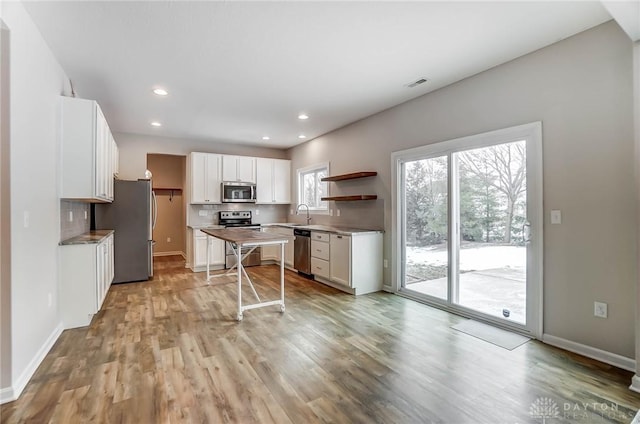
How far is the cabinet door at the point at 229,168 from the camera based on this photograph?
6324 mm

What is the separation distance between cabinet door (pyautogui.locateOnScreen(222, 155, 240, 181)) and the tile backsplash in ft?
8.10

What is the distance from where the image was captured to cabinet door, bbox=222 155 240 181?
20.7 ft

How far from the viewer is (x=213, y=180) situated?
20.4 ft

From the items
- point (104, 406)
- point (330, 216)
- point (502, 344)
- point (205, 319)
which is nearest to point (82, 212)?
point (205, 319)

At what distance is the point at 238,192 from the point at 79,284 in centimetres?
361

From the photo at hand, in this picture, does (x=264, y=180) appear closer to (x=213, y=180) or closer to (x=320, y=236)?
(x=213, y=180)

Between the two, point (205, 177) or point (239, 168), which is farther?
point (239, 168)

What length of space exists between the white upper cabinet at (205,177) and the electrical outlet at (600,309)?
19.3ft

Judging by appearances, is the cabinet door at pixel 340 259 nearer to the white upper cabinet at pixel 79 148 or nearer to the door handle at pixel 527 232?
the door handle at pixel 527 232

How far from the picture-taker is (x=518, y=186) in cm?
299

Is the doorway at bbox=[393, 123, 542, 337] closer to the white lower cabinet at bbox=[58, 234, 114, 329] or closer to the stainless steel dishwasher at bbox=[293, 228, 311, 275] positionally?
the stainless steel dishwasher at bbox=[293, 228, 311, 275]

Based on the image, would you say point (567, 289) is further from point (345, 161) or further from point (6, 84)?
point (6, 84)

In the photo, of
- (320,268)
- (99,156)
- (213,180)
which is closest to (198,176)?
(213,180)

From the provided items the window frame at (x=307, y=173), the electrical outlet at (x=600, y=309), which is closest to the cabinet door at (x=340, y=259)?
the window frame at (x=307, y=173)
